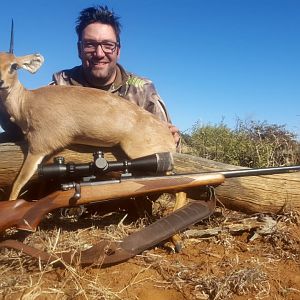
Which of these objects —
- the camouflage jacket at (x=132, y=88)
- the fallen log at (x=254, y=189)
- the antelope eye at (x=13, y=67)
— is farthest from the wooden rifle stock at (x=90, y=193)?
the camouflage jacket at (x=132, y=88)

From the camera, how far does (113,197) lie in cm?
440

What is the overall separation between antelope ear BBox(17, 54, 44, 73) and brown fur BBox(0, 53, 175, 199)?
0.42m

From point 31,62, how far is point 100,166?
2.50 meters

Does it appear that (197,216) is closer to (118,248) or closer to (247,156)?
(118,248)

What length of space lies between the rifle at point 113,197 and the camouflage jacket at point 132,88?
94.9 inches

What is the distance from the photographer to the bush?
8.70 m

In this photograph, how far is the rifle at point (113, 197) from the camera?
153 inches

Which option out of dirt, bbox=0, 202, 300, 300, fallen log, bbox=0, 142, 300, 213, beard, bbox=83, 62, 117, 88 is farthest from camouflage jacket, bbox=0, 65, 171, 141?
dirt, bbox=0, 202, 300, 300

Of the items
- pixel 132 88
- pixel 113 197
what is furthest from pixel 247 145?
pixel 113 197

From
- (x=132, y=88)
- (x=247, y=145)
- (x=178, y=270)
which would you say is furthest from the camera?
(x=247, y=145)

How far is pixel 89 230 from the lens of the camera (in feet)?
17.0

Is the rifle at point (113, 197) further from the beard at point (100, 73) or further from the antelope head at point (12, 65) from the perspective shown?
the beard at point (100, 73)

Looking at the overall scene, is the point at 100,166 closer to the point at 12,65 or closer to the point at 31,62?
the point at 12,65

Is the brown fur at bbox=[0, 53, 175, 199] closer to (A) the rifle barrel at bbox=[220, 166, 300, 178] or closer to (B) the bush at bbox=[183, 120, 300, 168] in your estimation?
(A) the rifle barrel at bbox=[220, 166, 300, 178]
